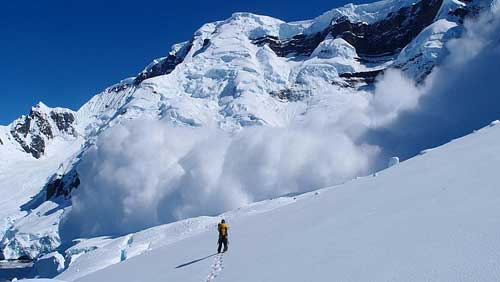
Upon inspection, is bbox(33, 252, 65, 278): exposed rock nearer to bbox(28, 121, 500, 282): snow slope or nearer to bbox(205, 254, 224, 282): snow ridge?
bbox(28, 121, 500, 282): snow slope

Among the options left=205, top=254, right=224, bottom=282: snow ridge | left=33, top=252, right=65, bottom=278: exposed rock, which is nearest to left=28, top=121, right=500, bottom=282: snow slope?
left=205, top=254, right=224, bottom=282: snow ridge

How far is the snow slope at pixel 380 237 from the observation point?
562 inches

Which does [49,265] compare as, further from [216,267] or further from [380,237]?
[380,237]

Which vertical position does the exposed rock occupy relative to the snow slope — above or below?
above

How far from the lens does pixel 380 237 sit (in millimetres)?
18375

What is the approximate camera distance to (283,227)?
92.9ft

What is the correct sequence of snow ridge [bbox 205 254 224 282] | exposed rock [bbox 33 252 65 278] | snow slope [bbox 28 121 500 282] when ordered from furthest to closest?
exposed rock [bbox 33 252 65 278] → snow ridge [bbox 205 254 224 282] → snow slope [bbox 28 121 500 282]

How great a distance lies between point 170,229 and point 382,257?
384ft

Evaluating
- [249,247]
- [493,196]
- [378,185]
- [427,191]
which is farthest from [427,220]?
[378,185]

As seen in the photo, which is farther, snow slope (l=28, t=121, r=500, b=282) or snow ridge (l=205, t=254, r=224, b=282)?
snow ridge (l=205, t=254, r=224, b=282)

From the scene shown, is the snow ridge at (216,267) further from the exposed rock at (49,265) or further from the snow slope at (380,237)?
the exposed rock at (49,265)

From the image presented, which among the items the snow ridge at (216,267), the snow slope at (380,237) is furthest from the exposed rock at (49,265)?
the snow ridge at (216,267)

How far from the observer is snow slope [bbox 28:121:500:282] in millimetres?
14281

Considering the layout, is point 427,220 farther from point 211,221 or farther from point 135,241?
point 135,241
